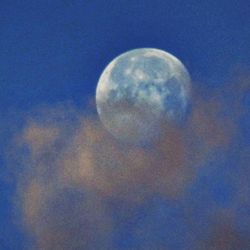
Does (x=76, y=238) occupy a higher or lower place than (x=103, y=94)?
lower

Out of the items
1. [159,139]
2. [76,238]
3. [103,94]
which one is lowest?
[76,238]

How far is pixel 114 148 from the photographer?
11383mm

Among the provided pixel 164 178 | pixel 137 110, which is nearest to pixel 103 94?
pixel 137 110

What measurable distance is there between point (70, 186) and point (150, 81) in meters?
1.58

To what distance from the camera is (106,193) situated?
1134cm

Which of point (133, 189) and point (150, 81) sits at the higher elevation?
point (150, 81)

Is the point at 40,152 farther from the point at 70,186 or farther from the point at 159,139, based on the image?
the point at 159,139

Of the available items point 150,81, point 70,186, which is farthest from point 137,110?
point 70,186

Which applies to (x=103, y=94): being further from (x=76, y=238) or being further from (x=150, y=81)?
(x=76, y=238)

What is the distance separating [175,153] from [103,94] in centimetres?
117

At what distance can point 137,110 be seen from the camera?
11.2 m


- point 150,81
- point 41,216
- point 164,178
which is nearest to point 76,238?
point 41,216

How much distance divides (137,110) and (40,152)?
4.16 ft

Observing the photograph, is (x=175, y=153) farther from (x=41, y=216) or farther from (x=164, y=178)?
(x=41, y=216)
